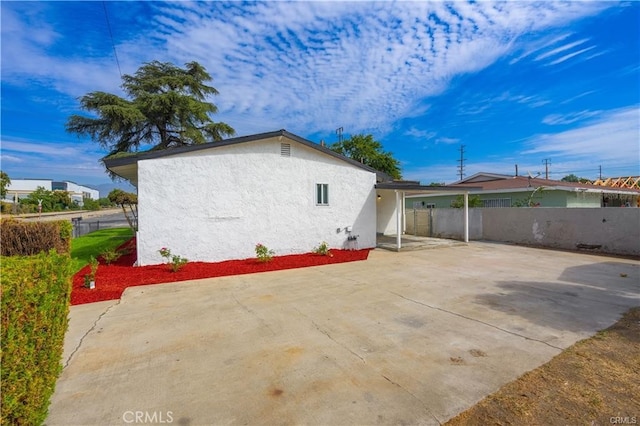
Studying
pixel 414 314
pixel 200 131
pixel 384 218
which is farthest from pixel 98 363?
pixel 200 131

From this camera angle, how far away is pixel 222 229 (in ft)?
32.6

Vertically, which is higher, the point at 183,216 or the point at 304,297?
the point at 183,216

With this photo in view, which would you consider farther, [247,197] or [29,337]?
[247,197]

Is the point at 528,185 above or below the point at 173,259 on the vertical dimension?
above

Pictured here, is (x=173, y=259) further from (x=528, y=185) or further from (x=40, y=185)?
(x=40, y=185)

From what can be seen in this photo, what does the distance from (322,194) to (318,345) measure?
8.21 meters

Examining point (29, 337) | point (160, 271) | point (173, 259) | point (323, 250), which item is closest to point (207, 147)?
point (173, 259)

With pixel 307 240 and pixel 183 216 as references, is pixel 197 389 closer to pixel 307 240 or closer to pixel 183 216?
pixel 183 216

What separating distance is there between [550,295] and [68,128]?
26.0m

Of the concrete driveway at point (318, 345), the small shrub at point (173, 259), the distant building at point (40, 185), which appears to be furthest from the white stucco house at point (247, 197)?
the distant building at point (40, 185)

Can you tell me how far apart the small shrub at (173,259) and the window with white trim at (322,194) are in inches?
206

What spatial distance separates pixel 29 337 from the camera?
6.78 ft

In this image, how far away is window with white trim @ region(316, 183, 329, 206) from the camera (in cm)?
1168

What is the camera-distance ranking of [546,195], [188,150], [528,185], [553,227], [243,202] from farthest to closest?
1. [528,185]
2. [546,195]
3. [553,227]
4. [243,202]
5. [188,150]
